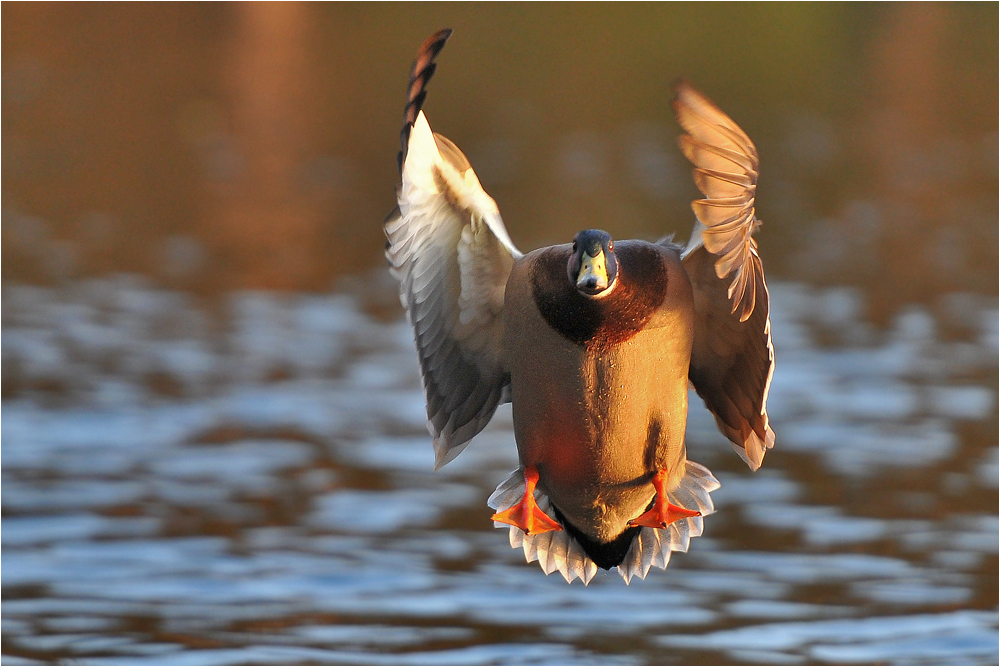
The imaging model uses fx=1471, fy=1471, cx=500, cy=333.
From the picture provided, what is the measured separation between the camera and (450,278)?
4.39m

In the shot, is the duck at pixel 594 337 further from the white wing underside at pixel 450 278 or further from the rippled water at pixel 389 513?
the rippled water at pixel 389 513

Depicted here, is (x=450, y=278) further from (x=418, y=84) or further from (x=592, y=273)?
(x=592, y=273)

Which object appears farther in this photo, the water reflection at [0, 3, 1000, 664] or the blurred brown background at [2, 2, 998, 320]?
the blurred brown background at [2, 2, 998, 320]

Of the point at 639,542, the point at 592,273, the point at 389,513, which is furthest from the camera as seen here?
the point at 389,513

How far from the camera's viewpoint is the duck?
3668mm

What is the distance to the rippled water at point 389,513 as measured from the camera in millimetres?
7344

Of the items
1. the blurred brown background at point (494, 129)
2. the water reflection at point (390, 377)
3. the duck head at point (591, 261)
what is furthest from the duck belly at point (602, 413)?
the blurred brown background at point (494, 129)

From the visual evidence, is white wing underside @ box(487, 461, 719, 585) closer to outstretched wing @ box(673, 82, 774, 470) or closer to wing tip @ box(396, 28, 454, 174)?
outstretched wing @ box(673, 82, 774, 470)

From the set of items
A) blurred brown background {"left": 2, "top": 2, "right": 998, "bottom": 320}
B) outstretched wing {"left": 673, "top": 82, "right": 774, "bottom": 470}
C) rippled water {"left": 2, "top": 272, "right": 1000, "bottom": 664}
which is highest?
blurred brown background {"left": 2, "top": 2, "right": 998, "bottom": 320}

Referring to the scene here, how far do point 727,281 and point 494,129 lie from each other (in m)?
14.1

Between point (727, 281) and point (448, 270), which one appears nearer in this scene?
point (727, 281)

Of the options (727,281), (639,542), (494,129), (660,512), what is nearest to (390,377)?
(639,542)

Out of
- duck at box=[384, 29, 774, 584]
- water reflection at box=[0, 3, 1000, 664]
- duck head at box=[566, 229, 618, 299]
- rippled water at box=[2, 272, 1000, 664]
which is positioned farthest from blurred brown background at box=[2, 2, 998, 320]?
duck head at box=[566, 229, 618, 299]

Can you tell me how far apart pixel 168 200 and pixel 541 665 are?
909cm
